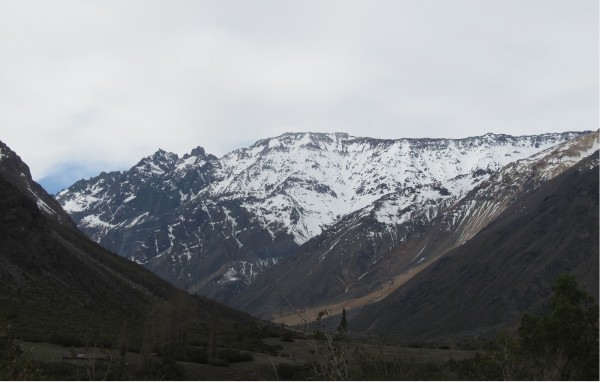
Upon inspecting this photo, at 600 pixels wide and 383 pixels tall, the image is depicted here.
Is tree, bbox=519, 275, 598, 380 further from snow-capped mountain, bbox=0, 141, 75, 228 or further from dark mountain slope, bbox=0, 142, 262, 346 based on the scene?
snow-capped mountain, bbox=0, 141, 75, 228

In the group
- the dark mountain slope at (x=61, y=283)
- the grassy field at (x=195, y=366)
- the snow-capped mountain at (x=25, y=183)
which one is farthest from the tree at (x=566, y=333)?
the snow-capped mountain at (x=25, y=183)

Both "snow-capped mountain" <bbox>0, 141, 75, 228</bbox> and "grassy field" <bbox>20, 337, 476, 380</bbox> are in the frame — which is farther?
"snow-capped mountain" <bbox>0, 141, 75, 228</bbox>

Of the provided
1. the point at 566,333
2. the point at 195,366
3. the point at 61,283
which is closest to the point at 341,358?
the point at 566,333

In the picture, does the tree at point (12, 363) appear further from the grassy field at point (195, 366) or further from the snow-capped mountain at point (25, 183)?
the snow-capped mountain at point (25, 183)

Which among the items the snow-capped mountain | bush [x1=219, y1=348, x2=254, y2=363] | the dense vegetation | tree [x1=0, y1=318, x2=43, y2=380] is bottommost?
bush [x1=219, y1=348, x2=254, y2=363]

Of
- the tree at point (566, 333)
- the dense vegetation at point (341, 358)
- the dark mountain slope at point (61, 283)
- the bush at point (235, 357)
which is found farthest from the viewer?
the dark mountain slope at point (61, 283)

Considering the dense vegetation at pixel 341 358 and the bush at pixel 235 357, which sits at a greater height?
the dense vegetation at pixel 341 358

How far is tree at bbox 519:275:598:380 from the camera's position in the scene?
2648 centimetres

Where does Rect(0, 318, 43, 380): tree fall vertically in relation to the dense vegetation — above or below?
above

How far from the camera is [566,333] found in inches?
1089

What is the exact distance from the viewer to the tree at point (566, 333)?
2648 cm

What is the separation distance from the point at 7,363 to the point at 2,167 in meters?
147

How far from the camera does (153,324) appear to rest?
42469mm

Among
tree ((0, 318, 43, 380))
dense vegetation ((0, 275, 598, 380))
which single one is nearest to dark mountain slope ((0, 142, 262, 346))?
dense vegetation ((0, 275, 598, 380))
